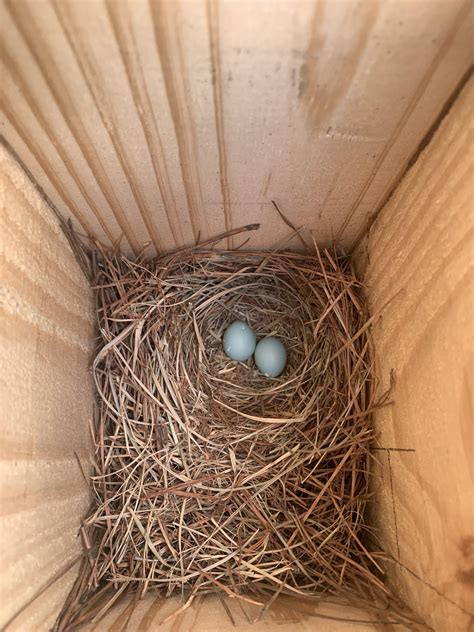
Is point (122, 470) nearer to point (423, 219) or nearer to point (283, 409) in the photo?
point (283, 409)

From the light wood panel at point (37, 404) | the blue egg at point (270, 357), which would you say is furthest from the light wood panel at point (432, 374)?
the light wood panel at point (37, 404)

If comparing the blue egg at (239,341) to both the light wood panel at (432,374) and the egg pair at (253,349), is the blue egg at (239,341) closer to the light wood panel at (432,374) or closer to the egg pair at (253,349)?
the egg pair at (253,349)

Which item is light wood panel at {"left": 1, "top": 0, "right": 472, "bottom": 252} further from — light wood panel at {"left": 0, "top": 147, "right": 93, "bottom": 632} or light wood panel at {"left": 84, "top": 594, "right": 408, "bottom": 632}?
light wood panel at {"left": 84, "top": 594, "right": 408, "bottom": 632}

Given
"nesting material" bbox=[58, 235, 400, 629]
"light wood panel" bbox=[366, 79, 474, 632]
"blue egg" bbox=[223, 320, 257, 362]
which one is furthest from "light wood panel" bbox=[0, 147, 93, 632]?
"light wood panel" bbox=[366, 79, 474, 632]

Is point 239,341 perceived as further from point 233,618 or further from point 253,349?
point 233,618

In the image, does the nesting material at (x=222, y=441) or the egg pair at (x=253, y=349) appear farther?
the egg pair at (x=253, y=349)

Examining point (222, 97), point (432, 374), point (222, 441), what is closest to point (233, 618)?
point (222, 441)

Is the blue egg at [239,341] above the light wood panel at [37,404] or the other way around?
above

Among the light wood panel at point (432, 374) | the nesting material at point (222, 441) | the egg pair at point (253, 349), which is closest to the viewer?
the light wood panel at point (432, 374)
